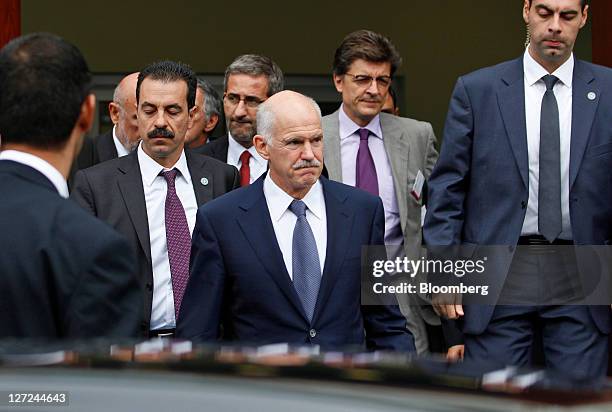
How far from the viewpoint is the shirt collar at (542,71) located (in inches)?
212

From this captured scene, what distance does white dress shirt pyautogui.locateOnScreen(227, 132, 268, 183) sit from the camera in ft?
21.0

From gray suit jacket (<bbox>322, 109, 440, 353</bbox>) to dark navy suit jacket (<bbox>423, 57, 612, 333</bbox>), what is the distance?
78cm

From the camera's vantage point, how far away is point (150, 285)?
5.32 m

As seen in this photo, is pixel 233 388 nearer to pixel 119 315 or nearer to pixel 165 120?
pixel 119 315

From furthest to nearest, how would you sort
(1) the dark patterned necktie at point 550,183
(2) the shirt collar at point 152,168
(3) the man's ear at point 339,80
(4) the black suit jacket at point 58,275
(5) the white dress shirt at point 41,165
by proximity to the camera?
(3) the man's ear at point 339,80, (2) the shirt collar at point 152,168, (1) the dark patterned necktie at point 550,183, (5) the white dress shirt at point 41,165, (4) the black suit jacket at point 58,275

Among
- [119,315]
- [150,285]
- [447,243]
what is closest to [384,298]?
[447,243]

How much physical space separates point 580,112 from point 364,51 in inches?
56.2

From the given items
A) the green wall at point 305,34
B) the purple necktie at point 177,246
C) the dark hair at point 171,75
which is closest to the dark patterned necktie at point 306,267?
the purple necktie at point 177,246

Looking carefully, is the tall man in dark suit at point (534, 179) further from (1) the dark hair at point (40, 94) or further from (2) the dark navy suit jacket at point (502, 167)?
(1) the dark hair at point (40, 94)

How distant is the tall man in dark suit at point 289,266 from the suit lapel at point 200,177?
60 cm

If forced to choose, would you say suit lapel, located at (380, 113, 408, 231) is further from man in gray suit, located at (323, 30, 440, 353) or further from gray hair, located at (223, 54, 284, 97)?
gray hair, located at (223, 54, 284, 97)

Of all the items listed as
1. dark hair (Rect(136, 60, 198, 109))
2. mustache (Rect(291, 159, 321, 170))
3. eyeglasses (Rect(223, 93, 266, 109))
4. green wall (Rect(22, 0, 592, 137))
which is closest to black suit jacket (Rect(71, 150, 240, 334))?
dark hair (Rect(136, 60, 198, 109))

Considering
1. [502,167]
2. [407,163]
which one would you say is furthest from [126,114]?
[502,167]

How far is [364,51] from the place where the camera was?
6.49 metres
